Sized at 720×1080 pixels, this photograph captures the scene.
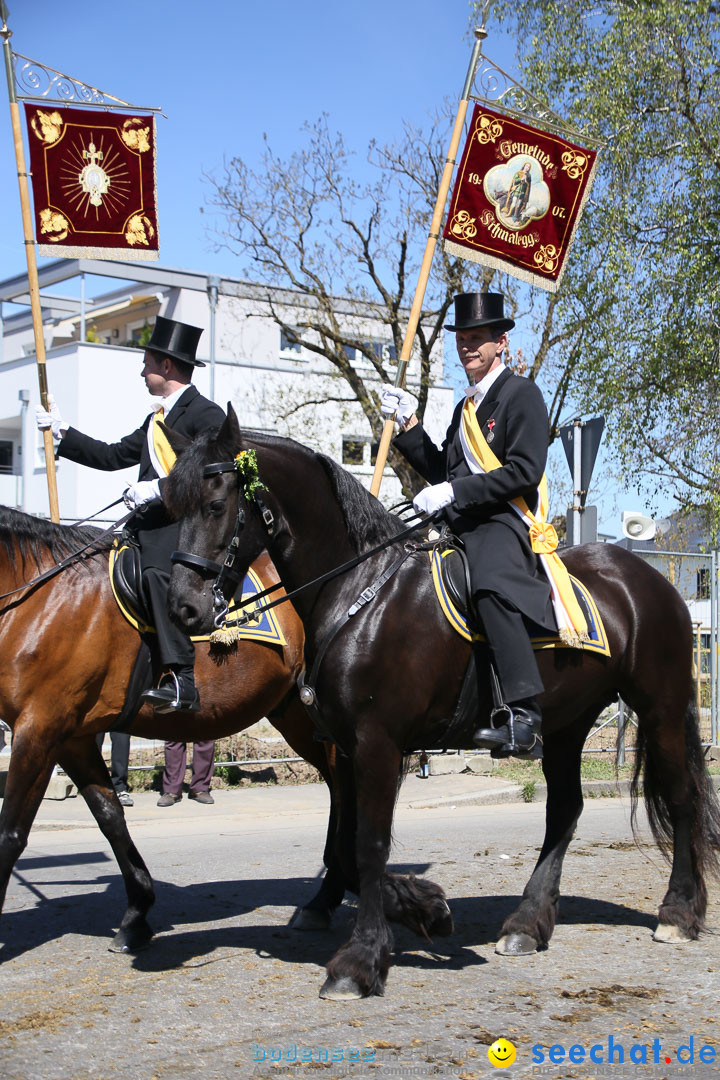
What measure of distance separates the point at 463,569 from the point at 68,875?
427 cm

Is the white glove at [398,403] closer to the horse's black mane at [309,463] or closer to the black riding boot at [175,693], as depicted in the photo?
the horse's black mane at [309,463]

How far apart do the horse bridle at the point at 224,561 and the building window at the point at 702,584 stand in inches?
436

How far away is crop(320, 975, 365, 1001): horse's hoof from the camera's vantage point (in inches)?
195

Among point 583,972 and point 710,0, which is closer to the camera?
point 583,972

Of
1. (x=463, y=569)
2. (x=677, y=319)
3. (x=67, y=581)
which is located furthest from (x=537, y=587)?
(x=677, y=319)

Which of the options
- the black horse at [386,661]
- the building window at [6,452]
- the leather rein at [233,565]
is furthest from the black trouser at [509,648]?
the building window at [6,452]

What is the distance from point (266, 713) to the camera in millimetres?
6977

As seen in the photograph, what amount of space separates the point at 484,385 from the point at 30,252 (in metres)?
4.16

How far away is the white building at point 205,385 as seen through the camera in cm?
2961

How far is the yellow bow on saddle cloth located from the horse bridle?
1.16 meters

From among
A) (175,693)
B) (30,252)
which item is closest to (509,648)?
(175,693)

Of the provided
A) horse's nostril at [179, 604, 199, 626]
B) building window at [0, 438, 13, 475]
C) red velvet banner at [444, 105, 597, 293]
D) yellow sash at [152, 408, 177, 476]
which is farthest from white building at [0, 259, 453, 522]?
horse's nostril at [179, 604, 199, 626]

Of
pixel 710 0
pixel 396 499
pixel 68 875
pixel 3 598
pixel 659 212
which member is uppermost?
pixel 710 0

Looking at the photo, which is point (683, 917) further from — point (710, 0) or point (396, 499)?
point (396, 499)
